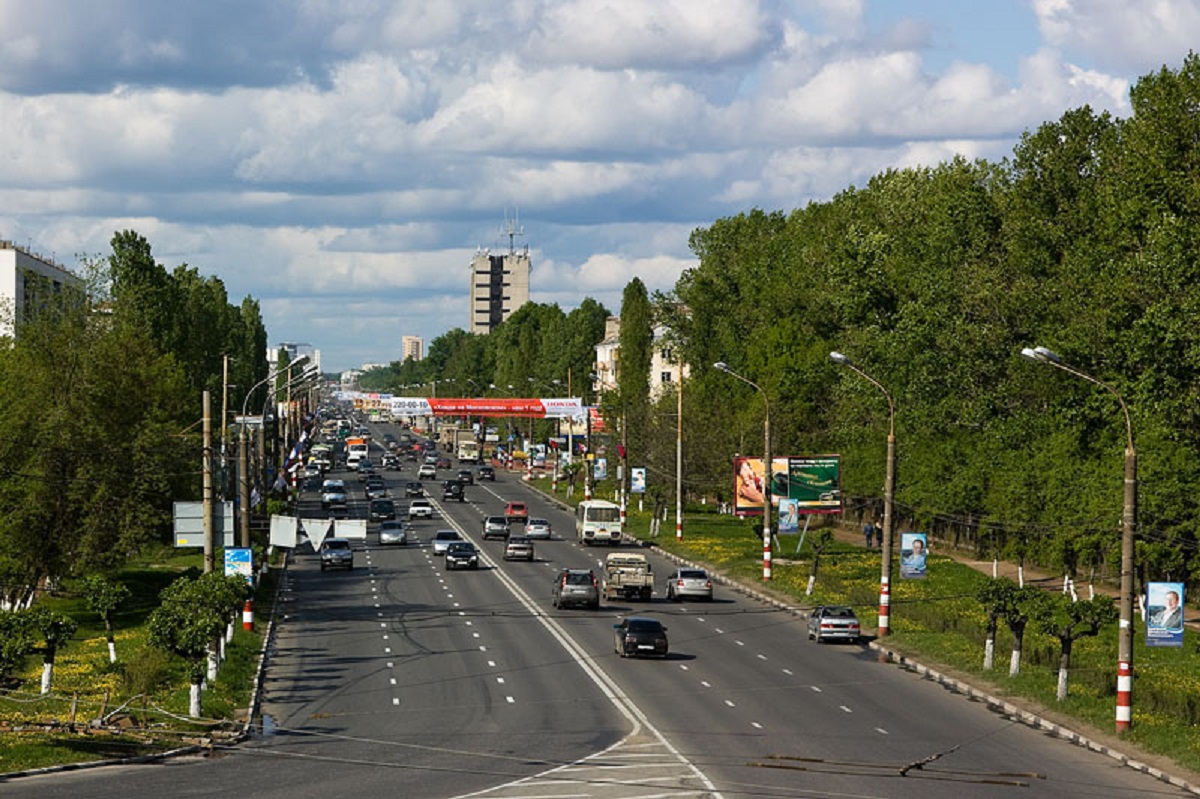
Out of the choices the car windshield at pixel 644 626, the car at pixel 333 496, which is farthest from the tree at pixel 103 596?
the car at pixel 333 496

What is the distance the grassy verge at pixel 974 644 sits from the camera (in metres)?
39.8

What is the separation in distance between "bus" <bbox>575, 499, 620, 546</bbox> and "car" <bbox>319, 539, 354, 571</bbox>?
60.3 feet

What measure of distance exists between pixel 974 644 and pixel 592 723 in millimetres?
19653

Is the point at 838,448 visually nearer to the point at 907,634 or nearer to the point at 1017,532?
the point at 1017,532

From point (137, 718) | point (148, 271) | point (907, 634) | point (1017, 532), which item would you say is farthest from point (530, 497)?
point (137, 718)

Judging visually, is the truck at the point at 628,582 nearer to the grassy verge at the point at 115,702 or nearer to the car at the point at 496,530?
the grassy verge at the point at 115,702

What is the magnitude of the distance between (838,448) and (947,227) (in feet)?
67.6

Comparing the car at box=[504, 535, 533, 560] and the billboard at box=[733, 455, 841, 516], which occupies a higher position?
the billboard at box=[733, 455, 841, 516]

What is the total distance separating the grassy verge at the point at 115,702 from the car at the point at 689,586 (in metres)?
16.2

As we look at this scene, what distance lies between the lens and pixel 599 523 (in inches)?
3821

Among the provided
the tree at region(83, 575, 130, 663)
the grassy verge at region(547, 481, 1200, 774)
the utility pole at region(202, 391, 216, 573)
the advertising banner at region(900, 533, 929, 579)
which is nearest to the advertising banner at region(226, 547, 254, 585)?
the utility pole at region(202, 391, 216, 573)

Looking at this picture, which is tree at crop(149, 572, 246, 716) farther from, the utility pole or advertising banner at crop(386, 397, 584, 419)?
advertising banner at crop(386, 397, 584, 419)

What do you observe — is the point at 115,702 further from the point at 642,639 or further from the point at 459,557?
the point at 459,557

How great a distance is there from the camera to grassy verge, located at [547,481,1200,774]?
3981 centimetres
